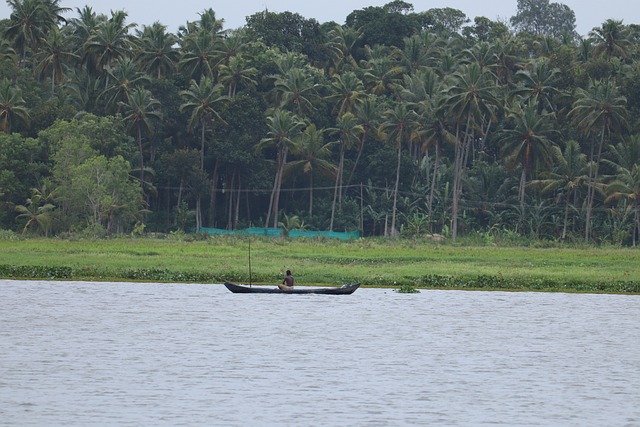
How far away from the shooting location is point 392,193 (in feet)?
373

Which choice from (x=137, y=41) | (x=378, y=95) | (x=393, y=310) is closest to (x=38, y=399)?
(x=393, y=310)

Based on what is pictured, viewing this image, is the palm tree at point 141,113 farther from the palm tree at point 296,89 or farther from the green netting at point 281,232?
the palm tree at point 296,89

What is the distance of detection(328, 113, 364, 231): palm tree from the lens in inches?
4248

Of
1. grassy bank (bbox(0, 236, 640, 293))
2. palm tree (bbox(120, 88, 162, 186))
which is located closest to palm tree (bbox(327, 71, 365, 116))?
palm tree (bbox(120, 88, 162, 186))

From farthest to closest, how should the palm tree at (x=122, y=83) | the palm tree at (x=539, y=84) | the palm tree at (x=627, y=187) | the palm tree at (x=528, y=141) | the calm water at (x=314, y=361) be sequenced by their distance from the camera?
the palm tree at (x=539, y=84) < the palm tree at (x=122, y=83) < the palm tree at (x=528, y=141) < the palm tree at (x=627, y=187) < the calm water at (x=314, y=361)

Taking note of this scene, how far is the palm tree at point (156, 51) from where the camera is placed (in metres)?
110

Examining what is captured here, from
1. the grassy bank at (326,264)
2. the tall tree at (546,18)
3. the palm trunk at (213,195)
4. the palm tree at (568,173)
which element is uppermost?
the tall tree at (546,18)

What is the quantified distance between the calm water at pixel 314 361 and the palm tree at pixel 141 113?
49.0 metres

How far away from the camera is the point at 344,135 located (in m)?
110

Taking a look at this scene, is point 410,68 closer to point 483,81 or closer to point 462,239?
point 483,81

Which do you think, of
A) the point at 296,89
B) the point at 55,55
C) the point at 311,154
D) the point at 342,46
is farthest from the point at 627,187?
the point at 55,55

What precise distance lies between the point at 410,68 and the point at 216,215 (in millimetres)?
25724

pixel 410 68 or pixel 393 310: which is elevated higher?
pixel 410 68

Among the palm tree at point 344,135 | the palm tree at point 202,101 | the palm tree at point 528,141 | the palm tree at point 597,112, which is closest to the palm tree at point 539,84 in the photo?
the palm tree at point 528,141
